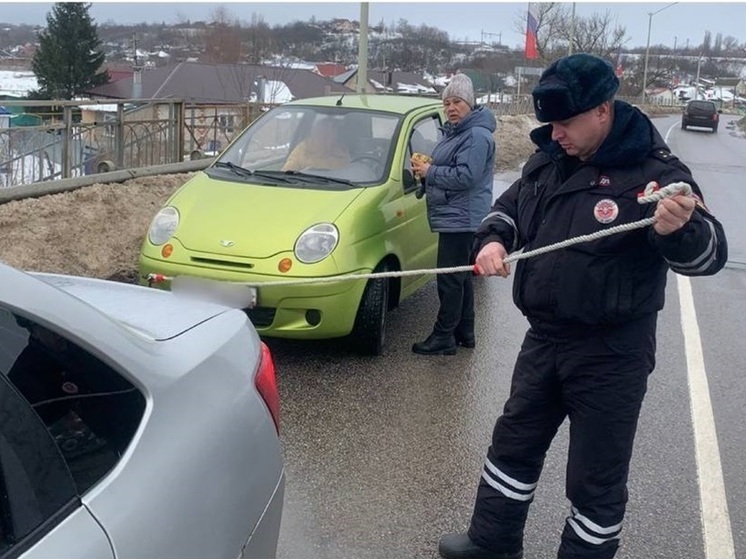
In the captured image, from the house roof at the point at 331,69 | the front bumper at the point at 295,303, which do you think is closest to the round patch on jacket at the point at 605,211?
the front bumper at the point at 295,303

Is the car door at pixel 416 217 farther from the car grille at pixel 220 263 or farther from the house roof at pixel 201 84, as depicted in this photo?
the house roof at pixel 201 84

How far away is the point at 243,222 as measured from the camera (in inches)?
207

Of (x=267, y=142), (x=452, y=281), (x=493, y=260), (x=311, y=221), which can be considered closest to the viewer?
(x=493, y=260)

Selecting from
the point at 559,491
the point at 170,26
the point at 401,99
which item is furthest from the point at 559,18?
the point at 559,491

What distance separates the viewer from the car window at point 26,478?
156 cm

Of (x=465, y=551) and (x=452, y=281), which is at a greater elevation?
(x=452, y=281)

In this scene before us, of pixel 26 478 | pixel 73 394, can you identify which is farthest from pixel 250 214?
pixel 26 478

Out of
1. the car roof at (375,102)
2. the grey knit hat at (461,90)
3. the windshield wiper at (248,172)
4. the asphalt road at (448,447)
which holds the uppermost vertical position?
the grey knit hat at (461,90)

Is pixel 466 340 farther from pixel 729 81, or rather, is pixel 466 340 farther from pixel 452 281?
pixel 729 81

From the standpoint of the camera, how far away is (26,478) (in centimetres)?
161

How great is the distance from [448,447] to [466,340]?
5.47 ft

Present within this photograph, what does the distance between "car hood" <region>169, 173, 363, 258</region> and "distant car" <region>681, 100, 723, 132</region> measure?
45268 millimetres

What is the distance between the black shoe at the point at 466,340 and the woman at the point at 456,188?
21cm

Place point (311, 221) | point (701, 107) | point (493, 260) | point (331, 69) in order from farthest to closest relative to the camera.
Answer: point (331, 69), point (701, 107), point (311, 221), point (493, 260)
